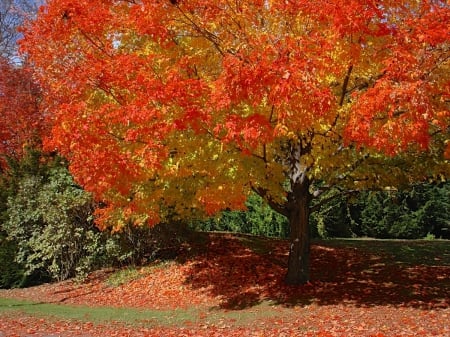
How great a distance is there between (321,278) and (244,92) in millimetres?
7555

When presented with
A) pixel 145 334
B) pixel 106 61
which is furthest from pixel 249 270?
pixel 106 61

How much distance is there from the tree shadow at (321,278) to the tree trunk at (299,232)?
0.35 m

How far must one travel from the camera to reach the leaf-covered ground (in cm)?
986

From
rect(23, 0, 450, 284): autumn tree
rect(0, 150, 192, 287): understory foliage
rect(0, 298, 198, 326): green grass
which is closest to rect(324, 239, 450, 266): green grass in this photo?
rect(23, 0, 450, 284): autumn tree

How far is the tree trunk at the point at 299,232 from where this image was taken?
491 inches

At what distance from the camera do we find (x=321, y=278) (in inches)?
549

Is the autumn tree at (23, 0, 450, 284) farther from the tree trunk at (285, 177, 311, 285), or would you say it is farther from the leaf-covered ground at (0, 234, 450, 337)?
the leaf-covered ground at (0, 234, 450, 337)

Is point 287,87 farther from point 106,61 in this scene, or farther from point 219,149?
point 106,61

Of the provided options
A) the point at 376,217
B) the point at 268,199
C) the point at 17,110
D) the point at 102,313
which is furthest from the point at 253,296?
the point at 17,110

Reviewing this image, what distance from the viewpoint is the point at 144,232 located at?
60.2 ft

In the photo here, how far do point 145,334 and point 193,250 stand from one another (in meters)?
8.60

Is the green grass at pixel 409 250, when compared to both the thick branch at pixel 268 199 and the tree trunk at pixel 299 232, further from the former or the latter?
the thick branch at pixel 268 199

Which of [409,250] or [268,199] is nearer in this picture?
[268,199]

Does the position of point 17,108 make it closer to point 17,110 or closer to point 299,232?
point 17,110
